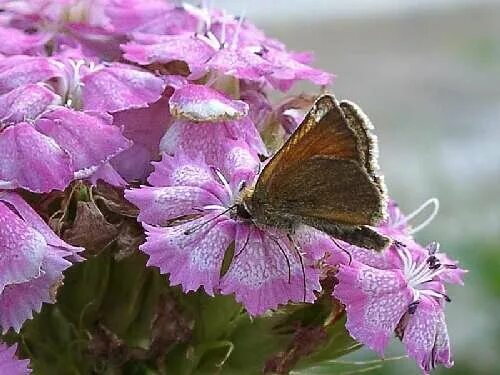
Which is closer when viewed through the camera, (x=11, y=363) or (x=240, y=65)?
(x=11, y=363)

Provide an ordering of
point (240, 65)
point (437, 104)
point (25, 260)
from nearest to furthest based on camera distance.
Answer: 1. point (25, 260)
2. point (240, 65)
3. point (437, 104)

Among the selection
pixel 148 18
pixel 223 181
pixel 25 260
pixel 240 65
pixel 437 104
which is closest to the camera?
pixel 25 260

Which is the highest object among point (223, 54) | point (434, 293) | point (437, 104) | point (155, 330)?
point (223, 54)

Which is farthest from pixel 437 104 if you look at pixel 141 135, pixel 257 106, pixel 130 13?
pixel 141 135

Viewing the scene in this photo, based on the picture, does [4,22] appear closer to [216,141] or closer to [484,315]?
[216,141]

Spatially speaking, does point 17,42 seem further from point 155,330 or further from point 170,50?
point 155,330

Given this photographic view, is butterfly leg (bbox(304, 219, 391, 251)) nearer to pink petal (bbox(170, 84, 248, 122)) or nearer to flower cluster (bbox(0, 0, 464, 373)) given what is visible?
flower cluster (bbox(0, 0, 464, 373))

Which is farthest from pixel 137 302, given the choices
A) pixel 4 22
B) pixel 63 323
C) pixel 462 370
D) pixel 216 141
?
Result: pixel 462 370

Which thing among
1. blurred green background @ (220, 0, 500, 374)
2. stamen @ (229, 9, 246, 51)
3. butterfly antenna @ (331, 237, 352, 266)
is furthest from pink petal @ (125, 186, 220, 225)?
blurred green background @ (220, 0, 500, 374)
